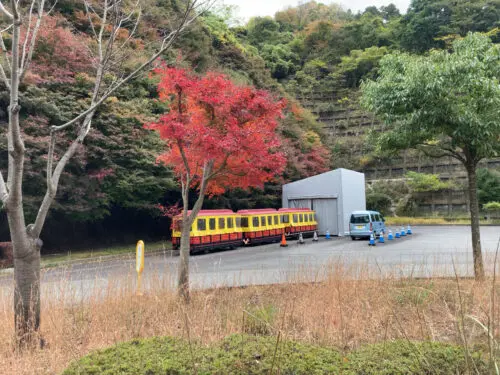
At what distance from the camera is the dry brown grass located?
118 inches

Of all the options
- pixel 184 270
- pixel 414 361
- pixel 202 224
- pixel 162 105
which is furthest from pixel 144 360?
pixel 162 105

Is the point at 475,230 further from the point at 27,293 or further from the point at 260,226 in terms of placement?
the point at 260,226

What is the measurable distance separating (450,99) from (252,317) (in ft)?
14.8

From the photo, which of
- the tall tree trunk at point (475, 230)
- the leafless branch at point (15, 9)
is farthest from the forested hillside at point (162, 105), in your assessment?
the tall tree trunk at point (475, 230)

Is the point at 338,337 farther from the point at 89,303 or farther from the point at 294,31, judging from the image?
the point at 294,31

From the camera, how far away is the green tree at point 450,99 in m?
5.61

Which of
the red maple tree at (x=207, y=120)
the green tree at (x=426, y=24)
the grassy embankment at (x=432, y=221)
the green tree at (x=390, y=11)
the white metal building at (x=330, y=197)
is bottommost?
the grassy embankment at (x=432, y=221)

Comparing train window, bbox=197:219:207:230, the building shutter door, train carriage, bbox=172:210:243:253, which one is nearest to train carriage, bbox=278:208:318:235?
the building shutter door

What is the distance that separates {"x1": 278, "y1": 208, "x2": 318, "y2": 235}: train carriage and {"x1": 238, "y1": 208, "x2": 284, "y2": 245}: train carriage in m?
0.52

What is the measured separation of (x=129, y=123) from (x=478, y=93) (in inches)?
485

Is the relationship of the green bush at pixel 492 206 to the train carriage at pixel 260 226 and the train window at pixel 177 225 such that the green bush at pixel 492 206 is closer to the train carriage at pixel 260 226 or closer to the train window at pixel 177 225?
the train carriage at pixel 260 226

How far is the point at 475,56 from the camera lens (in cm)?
577

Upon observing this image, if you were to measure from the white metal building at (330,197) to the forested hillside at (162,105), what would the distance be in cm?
143

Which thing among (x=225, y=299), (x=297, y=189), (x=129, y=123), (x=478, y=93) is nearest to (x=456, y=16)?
(x=297, y=189)
